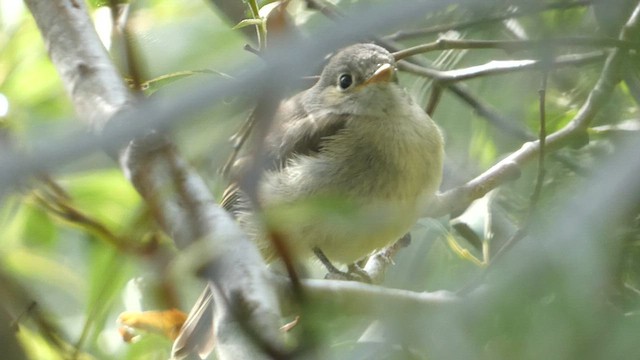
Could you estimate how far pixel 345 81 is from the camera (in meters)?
3.52

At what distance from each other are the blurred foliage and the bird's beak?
50 centimetres

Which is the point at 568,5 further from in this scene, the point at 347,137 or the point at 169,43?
the point at 347,137

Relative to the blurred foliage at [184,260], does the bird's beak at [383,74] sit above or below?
below

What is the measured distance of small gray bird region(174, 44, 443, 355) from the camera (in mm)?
Result: 2980

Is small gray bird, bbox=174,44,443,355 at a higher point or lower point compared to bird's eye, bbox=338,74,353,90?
lower

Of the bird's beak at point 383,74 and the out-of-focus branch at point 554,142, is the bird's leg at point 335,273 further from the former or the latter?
the bird's beak at point 383,74

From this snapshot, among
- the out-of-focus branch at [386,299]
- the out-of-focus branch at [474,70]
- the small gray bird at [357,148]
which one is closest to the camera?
the out-of-focus branch at [386,299]

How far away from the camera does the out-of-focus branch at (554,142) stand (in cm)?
114

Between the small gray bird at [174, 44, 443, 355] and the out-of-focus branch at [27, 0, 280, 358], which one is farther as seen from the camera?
the small gray bird at [174, 44, 443, 355]

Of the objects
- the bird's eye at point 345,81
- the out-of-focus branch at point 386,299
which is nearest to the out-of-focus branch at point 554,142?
the out-of-focus branch at point 386,299

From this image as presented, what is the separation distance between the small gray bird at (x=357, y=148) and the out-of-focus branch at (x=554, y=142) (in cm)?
10

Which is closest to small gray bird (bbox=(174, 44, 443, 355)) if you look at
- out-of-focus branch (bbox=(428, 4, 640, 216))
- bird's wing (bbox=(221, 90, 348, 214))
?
bird's wing (bbox=(221, 90, 348, 214))

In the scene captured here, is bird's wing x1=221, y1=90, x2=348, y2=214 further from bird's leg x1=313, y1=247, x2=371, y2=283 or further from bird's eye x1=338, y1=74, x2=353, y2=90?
bird's leg x1=313, y1=247, x2=371, y2=283

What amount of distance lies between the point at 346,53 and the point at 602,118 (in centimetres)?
156
